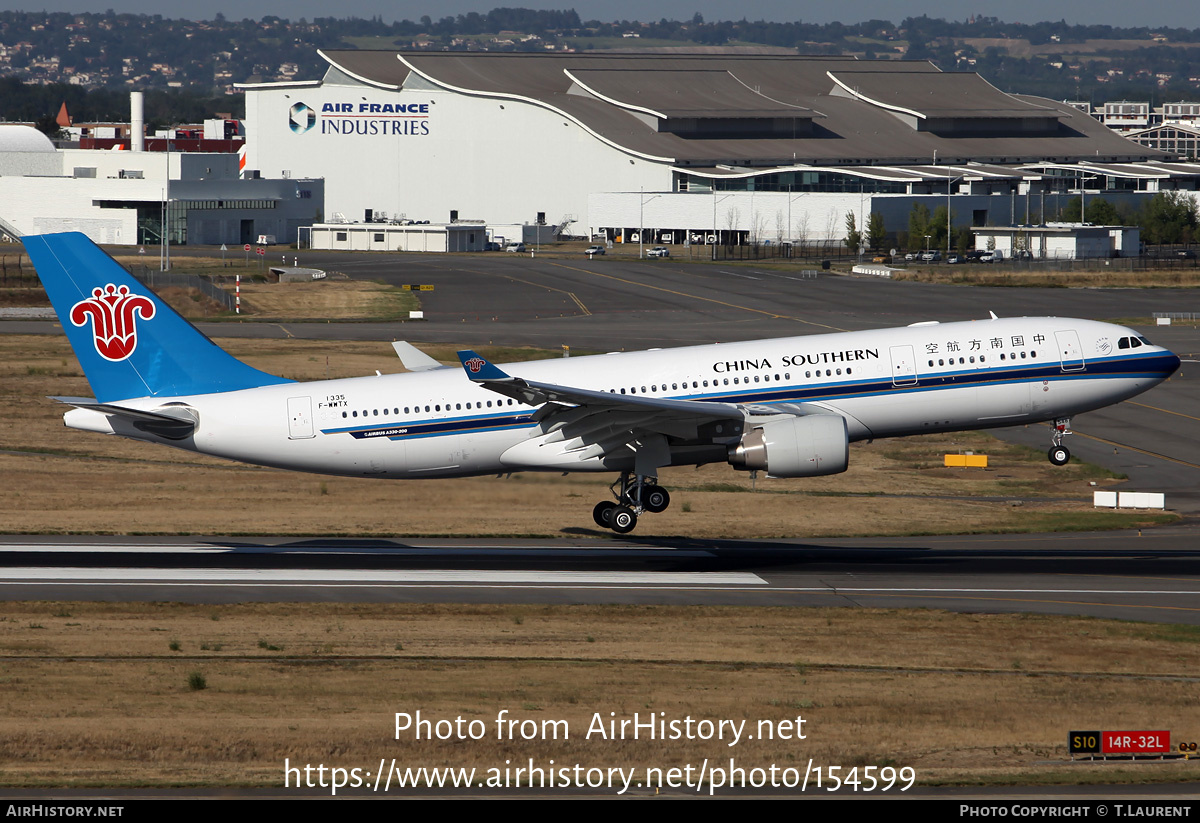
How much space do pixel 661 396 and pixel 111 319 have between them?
16.8 m

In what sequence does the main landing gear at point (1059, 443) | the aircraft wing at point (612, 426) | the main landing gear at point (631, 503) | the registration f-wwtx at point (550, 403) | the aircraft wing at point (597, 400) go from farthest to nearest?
1. the main landing gear at point (1059, 443)
2. the main landing gear at point (631, 503)
3. the registration f-wwtx at point (550, 403)
4. the aircraft wing at point (612, 426)
5. the aircraft wing at point (597, 400)

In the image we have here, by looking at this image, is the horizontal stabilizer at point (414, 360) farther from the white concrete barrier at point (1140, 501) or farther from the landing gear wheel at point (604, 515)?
the white concrete barrier at point (1140, 501)

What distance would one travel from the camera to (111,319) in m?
42.0

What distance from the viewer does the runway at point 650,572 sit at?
3894 centimetres

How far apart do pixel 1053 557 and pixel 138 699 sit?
96.0ft

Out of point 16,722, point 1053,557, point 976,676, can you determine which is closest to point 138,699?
point 16,722

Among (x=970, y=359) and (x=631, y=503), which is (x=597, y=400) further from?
(x=970, y=359)

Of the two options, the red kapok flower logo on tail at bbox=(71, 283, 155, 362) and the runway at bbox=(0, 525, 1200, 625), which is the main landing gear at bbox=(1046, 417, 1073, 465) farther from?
the red kapok flower logo on tail at bbox=(71, 283, 155, 362)

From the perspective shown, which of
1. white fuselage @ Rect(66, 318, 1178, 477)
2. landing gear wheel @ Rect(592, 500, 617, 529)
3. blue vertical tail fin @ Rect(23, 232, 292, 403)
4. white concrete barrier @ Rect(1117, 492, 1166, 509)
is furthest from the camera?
white concrete barrier @ Rect(1117, 492, 1166, 509)

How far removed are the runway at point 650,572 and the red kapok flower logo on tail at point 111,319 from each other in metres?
6.65

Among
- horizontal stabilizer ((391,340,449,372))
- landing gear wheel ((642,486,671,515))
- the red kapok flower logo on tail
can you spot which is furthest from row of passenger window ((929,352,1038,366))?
the red kapok flower logo on tail

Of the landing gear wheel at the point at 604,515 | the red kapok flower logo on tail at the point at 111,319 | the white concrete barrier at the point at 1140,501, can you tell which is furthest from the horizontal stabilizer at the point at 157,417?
the white concrete barrier at the point at 1140,501

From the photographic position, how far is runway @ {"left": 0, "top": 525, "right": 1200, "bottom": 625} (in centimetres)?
3894

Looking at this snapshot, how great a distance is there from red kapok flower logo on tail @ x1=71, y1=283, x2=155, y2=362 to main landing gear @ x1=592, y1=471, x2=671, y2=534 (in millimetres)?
15327
